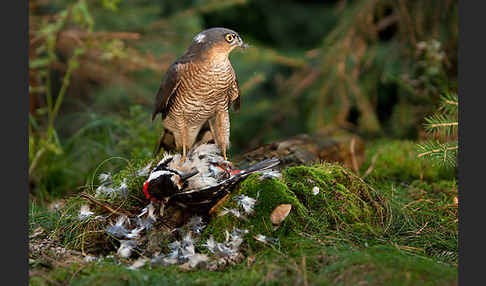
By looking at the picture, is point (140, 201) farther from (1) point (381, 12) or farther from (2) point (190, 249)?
(1) point (381, 12)

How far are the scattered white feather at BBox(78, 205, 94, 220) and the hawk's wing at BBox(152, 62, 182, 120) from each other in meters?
0.99

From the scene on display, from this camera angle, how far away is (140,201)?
8.91ft

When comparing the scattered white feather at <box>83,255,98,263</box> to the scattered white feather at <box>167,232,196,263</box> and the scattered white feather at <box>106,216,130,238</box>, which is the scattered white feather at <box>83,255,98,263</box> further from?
the scattered white feather at <box>167,232,196,263</box>

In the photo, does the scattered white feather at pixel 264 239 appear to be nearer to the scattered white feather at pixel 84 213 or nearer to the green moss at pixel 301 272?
the green moss at pixel 301 272

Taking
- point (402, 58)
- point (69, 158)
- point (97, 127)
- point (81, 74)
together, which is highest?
point (402, 58)

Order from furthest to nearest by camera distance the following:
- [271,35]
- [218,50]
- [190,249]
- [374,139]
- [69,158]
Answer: [271,35], [374,139], [69,158], [218,50], [190,249]

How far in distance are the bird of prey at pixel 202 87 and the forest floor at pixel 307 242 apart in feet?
1.72

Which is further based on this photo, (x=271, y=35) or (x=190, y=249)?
(x=271, y=35)

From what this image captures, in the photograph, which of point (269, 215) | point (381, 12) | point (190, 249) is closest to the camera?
point (190, 249)

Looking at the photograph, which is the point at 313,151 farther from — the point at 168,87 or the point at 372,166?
the point at 168,87

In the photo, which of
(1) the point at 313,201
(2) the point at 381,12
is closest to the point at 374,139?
(2) the point at 381,12

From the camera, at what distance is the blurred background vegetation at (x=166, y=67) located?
4.32 m

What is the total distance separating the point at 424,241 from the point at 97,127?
11.7ft

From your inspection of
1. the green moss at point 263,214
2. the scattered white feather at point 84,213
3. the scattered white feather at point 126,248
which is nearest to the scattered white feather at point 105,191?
the scattered white feather at point 84,213
